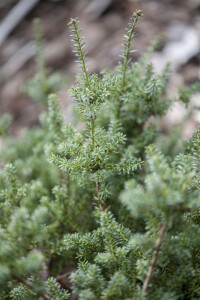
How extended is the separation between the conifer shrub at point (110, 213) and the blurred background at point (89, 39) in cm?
116

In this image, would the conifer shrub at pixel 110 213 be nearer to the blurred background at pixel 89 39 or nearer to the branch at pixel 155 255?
the branch at pixel 155 255

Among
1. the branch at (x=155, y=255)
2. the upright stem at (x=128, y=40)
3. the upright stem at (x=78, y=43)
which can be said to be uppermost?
the upright stem at (x=128, y=40)

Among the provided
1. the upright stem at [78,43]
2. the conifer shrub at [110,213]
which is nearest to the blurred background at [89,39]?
the conifer shrub at [110,213]

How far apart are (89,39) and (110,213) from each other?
7.69 feet

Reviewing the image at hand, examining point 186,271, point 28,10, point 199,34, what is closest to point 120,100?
point 186,271

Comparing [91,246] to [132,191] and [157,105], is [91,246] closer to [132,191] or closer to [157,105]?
[132,191]

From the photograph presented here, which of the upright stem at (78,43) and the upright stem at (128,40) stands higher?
the upright stem at (128,40)

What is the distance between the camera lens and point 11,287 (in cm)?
129

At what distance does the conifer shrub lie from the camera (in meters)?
1.04

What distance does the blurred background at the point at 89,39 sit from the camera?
2.85m

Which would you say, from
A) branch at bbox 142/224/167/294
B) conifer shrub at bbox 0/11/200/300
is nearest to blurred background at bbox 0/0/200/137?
conifer shrub at bbox 0/11/200/300

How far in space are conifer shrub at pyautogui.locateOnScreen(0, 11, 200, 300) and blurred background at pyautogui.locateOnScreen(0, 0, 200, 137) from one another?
3.81ft

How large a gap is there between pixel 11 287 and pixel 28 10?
2.89 meters

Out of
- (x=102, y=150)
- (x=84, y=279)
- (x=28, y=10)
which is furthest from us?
(x=28, y=10)
